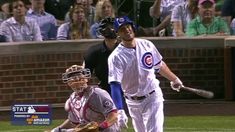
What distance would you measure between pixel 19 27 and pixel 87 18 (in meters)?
1.22

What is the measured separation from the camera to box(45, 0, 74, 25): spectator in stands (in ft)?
51.7

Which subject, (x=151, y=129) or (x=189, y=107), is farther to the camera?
(x=189, y=107)

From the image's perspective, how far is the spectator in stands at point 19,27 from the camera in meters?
14.6

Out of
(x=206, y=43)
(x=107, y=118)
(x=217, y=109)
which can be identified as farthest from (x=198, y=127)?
(x=107, y=118)

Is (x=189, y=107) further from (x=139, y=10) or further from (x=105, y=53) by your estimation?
(x=105, y=53)

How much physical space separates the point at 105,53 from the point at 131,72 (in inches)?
45.5

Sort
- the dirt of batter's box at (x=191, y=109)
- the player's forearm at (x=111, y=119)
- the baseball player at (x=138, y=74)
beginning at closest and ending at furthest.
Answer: the player's forearm at (x=111, y=119) → the baseball player at (x=138, y=74) → the dirt of batter's box at (x=191, y=109)

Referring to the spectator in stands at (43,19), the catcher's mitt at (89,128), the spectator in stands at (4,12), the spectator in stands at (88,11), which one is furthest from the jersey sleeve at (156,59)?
the spectator in stands at (4,12)

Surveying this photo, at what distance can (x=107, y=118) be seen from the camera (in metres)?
6.79

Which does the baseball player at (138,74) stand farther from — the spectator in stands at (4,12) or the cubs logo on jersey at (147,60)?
the spectator in stands at (4,12)
